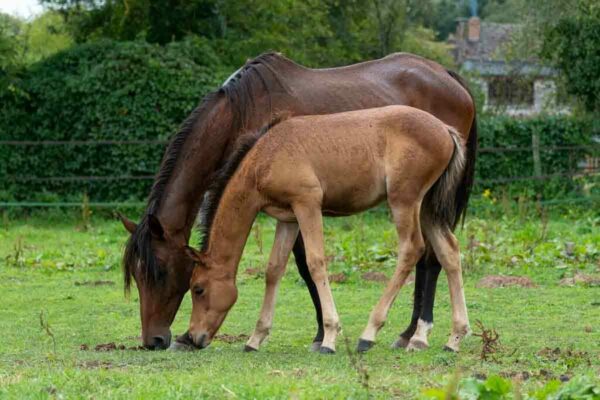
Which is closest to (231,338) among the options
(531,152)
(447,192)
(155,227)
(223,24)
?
(155,227)

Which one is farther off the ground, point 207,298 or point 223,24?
point 223,24

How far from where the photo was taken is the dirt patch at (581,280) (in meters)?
11.6

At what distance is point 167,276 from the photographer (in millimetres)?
8148

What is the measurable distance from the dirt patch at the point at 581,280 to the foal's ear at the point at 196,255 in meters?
5.39

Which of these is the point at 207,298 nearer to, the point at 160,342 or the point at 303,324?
the point at 160,342

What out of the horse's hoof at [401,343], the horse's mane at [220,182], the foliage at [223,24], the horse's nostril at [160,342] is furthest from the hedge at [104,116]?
the horse's mane at [220,182]

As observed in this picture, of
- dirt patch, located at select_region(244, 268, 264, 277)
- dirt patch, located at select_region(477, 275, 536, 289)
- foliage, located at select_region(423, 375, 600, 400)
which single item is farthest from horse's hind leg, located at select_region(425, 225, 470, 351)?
dirt patch, located at select_region(244, 268, 264, 277)

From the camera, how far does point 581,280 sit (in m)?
11.8

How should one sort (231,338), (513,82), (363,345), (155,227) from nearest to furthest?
(363,345)
(155,227)
(231,338)
(513,82)

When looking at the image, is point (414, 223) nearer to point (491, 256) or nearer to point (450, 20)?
point (491, 256)

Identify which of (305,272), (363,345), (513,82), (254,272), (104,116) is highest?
(305,272)

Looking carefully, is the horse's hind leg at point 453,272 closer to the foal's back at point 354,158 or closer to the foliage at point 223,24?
the foal's back at point 354,158

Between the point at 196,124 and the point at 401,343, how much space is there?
7.50 ft

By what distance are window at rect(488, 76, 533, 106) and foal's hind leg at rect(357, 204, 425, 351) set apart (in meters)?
23.9
